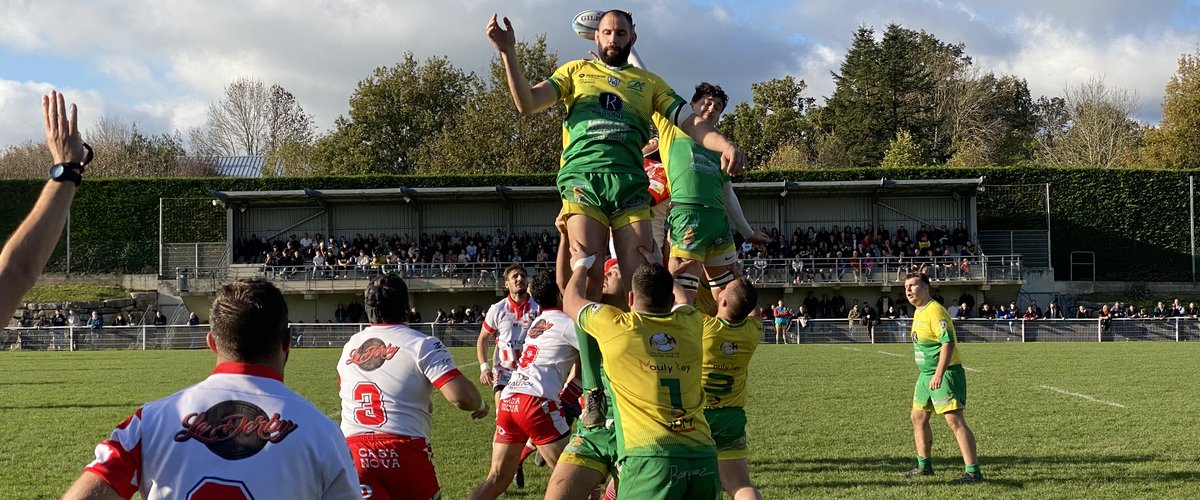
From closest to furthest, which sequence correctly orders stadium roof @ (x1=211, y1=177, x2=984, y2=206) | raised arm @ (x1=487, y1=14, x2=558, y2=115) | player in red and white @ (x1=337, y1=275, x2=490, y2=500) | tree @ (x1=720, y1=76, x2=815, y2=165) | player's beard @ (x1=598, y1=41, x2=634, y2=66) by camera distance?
player in red and white @ (x1=337, y1=275, x2=490, y2=500) < raised arm @ (x1=487, y1=14, x2=558, y2=115) < player's beard @ (x1=598, y1=41, x2=634, y2=66) < stadium roof @ (x1=211, y1=177, x2=984, y2=206) < tree @ (x1=720, y1=76, x2=815, y2=165)

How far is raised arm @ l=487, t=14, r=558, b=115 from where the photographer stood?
6.03 metres

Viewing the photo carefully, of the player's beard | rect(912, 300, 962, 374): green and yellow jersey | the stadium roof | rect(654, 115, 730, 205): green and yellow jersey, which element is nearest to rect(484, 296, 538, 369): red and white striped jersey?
rect(654, 115, 730, 205): green and yellow jersey

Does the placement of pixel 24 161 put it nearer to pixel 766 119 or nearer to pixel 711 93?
pixel 766 119

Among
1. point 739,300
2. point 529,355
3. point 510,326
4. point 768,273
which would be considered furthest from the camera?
point 768,273

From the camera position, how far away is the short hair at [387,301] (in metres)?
5.78

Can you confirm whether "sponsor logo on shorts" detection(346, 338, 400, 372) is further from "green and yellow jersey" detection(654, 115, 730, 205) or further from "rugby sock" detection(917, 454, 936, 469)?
"rugby sock" detection(917, 454, 936, 469)

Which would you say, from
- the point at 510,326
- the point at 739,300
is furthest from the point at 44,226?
the point at 510,326

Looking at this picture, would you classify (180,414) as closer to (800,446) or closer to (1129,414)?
(800,446)

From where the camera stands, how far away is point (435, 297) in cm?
4425

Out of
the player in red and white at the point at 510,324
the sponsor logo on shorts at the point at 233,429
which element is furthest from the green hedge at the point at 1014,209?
the sponsor logo on shorts at the point at 233,429

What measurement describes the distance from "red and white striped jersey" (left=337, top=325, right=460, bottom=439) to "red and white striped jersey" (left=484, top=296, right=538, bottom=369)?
11.2 ft

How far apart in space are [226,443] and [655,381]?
288 centimetres

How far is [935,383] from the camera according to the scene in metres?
9.72

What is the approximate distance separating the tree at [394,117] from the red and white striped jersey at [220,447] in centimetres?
6107
